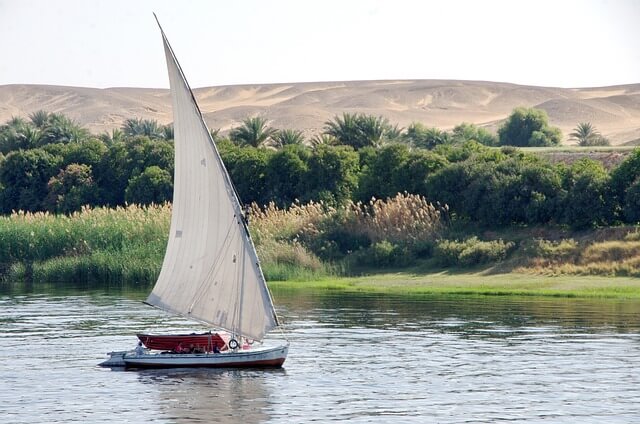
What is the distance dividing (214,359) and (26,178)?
5600 centimetres

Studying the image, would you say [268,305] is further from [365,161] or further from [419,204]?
[365,161]

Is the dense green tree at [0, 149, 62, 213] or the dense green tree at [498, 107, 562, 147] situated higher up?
the dense green tree at [498, 107, 562, 147]

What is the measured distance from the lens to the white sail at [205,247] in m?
36.2

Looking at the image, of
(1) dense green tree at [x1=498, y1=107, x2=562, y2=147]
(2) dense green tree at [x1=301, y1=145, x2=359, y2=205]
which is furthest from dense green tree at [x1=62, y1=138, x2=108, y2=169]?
(1) dense green tree at [x1=498, y1=107, x2=562, y2=147]

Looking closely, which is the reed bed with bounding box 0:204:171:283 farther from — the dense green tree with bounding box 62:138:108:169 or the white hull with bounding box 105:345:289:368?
the white hull with bounding box 105:345:289:368

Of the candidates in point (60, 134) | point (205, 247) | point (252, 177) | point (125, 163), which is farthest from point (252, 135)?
point (205, 247)

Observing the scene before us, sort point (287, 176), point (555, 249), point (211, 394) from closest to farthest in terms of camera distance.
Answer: point (211, 394) < point (555, 249) < point (287, 176)

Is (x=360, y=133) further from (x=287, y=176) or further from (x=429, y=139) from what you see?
(x=429, y=139)

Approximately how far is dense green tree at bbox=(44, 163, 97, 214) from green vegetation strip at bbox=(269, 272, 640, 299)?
27980 mm

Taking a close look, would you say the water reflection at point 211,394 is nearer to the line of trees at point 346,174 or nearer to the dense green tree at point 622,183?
the dense green tree at point 622,183

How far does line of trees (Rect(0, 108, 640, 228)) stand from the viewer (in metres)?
62.4

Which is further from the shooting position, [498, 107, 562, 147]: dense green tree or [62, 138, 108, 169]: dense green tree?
[498, 107, 562, 147]: dense green tree

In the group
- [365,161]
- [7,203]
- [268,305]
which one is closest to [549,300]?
[268,305]

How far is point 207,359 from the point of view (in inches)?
1435
